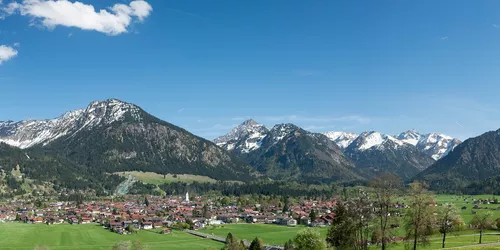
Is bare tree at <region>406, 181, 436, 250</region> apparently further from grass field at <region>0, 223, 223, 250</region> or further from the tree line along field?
grass field at <region>0, 223, 223, 250</region>

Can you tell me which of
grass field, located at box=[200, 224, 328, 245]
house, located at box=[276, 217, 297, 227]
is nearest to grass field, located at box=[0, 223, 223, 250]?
grass field, located at box=[200, 224, 328, 245]

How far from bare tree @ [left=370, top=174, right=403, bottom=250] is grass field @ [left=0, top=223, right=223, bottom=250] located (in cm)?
7258

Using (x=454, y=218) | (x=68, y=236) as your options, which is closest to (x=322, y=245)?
(x=454, y=218)

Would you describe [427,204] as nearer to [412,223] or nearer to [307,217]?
[412,223]

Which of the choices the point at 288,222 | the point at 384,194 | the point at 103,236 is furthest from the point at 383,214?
the point at 288,222

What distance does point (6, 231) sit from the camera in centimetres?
15875

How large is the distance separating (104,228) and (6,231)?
32874 millimetres

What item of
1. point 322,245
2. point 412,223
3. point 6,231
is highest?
point 412,223

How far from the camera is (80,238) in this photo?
145625mm

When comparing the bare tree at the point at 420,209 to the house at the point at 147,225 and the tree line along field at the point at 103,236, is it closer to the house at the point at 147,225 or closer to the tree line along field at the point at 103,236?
the tree line along field at the point at 103,236

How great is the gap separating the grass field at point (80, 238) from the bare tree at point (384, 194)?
72.6 metres

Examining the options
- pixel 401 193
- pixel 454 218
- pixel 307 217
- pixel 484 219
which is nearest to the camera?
pixel 401 193

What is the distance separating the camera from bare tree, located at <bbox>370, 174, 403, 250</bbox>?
181 ft

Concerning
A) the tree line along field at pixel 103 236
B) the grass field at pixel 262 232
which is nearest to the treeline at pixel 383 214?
the tree line along field at pixel 103 236
